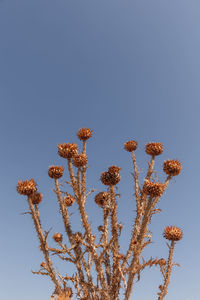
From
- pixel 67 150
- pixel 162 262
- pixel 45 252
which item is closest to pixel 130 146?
pixel 67 150

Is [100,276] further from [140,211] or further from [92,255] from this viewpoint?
[140,211]

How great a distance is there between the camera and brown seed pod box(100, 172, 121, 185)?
21.7ft

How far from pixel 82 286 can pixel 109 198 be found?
5.98 feet

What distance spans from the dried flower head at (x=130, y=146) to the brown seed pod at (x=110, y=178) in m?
Answer: 1.35

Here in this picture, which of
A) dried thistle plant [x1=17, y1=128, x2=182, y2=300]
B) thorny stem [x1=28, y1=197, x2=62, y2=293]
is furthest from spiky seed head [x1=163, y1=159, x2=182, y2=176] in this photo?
thorny stem [x1=28, y1=197, x2=62, y2=293]

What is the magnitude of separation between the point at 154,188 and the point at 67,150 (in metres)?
2.02

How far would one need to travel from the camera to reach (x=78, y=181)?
5.98m

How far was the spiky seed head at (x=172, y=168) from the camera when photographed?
6332 mm

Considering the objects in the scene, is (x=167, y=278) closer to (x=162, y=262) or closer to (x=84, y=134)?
(x=162, y=262)

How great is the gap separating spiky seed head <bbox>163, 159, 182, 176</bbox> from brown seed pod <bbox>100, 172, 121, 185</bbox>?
3.51ft

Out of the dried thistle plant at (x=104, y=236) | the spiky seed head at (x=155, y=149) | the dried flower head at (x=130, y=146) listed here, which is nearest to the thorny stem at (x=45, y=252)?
the dried thistle plant at (x=104, y=236)

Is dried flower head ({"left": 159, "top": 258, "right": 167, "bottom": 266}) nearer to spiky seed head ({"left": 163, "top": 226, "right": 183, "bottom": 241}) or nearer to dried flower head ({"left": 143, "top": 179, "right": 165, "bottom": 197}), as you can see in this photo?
spiky seed head ({"left": 163, "top": 226, "right": 183, "bottom": 241})

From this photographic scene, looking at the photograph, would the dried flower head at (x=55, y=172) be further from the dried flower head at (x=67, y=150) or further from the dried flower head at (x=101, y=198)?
the dried flower head at (x=101, y=198)

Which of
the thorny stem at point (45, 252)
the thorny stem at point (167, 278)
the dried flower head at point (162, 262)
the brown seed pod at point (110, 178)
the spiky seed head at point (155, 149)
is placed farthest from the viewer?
the spiky seed head at point (155, 149)
